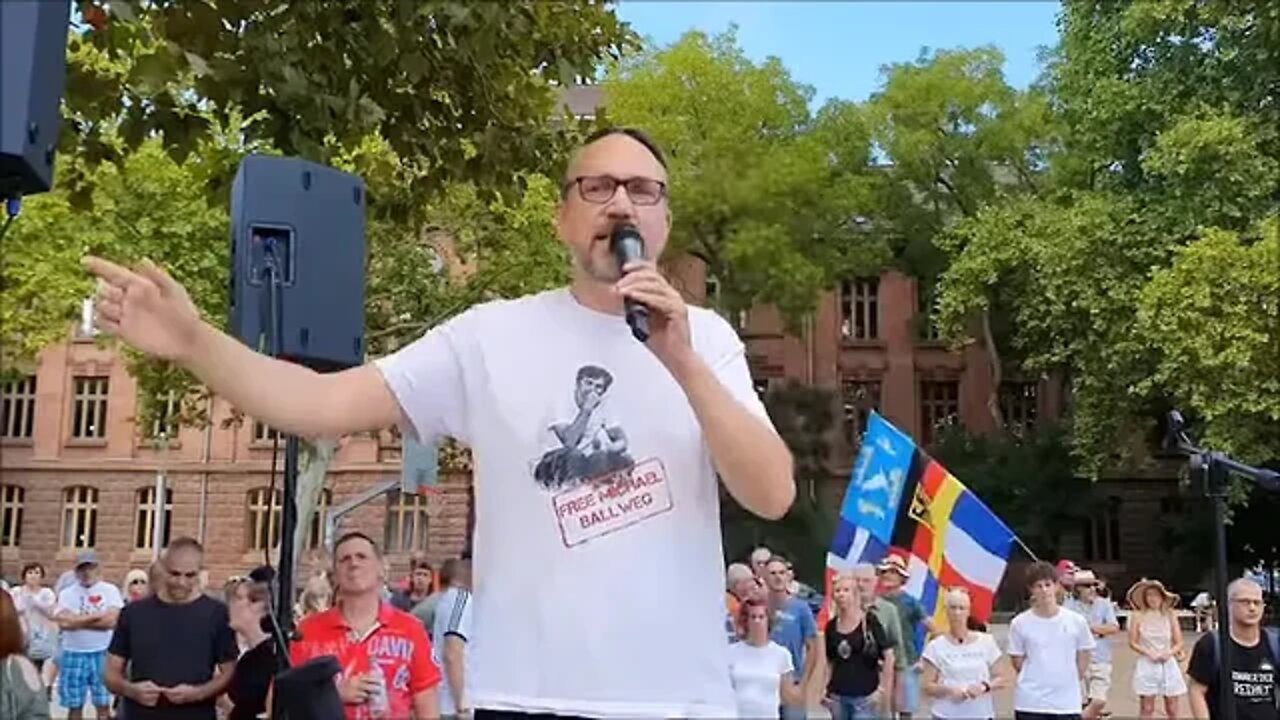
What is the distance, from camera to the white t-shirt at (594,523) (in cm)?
161

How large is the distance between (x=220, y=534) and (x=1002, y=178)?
26286mm

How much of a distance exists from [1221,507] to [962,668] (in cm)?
271

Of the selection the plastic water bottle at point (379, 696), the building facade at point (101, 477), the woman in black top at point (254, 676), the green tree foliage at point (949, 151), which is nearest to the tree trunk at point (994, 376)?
the green tree foliage at point (949, 151)

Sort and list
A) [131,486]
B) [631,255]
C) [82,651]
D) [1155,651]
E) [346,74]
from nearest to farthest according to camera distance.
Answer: [631,255], [346,74], [1155,651], [82,651], [131,486]

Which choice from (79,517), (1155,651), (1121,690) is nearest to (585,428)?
(1155,651)

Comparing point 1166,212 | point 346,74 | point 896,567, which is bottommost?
point 896,567

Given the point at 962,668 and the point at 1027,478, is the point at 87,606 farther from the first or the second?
the point at 1027,478

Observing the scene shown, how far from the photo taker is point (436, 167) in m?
5.19

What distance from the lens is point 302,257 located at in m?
4.05

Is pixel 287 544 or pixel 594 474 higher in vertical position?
pixel 594 474

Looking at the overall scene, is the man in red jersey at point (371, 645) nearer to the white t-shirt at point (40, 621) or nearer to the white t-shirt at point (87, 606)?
the white t-shirt at point (87, 606)

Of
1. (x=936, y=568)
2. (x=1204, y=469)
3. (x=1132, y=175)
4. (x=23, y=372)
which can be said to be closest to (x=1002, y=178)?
(x=936, y=568)

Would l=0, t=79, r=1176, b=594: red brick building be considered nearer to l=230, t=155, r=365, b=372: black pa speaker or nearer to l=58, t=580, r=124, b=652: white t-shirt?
l=58, t=580, r=124, b=652: white t-shirt

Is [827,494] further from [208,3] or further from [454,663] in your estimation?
[454,663]
